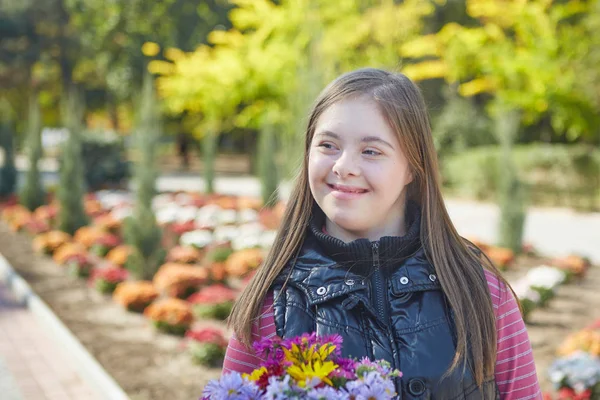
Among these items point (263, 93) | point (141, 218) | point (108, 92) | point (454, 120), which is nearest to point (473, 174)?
point (454, 120)

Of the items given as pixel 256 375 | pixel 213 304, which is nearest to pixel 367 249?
pixel 256 375

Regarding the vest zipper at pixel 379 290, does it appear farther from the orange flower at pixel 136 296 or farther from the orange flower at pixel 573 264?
the orange flower at pixel 573 264

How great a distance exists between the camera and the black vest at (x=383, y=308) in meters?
1.45

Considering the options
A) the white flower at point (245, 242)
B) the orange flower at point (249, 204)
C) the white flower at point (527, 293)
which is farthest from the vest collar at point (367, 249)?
the orange flower at point (249, 204)

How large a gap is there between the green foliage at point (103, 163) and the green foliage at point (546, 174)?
1017 centimetres

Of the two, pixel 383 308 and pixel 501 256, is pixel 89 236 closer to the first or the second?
pixel 501 256

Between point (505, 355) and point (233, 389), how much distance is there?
0.74 m

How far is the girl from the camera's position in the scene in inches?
58.2

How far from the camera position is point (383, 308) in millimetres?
1516

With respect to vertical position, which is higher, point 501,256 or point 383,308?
point 383,308

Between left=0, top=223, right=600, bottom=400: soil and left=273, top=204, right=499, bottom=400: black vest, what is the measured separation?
3537 millimetres

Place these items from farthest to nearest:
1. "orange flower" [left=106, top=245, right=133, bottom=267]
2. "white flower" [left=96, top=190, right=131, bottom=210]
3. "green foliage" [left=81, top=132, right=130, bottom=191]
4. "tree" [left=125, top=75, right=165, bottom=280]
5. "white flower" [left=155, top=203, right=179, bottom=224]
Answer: "green foliage" [left=81, top=132, right=130, bottom=191], "white flower" [left=96, top=190, right=131, bottom=210], "white flower" [left=155, top=203, right=179, bottom=224], "orange flower" [left=106, top=245, right=133, bottom=267], "tree" [left=125, top=75, right=165, bottom=280]

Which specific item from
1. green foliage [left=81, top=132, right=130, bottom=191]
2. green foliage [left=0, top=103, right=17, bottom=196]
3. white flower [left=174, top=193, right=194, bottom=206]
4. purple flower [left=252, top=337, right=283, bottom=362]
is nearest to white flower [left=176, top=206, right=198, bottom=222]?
white flower [left=174, top=193, right=194, bottom=206]

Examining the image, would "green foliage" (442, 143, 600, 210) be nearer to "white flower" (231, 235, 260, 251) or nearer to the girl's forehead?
"white flower" (231, 235, 260, 251)
